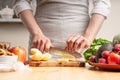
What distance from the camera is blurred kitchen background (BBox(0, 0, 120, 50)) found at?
3.10 metres

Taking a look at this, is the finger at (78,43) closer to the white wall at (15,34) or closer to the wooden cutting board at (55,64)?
the wooden cutting board at (55,64)

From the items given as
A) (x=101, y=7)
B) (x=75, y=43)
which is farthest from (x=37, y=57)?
(x=101, y=7)

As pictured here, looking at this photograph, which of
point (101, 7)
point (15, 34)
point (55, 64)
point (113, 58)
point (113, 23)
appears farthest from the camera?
point (15, 34)

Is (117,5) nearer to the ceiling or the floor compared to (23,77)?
nearer to the ceiling

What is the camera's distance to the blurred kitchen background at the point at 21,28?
10.2 feet

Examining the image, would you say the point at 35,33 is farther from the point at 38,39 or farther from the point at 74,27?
the point at 74,27

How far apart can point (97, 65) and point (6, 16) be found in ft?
6.70

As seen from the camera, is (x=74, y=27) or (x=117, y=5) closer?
(x=74, y=27)

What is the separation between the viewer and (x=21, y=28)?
10.5 ft

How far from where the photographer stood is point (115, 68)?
115 cm

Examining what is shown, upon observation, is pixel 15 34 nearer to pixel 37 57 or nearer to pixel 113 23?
pixel 113 23

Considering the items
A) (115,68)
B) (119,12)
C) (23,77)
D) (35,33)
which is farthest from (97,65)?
(119,12)

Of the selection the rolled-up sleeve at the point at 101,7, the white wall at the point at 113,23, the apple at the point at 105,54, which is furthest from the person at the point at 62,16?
the white wall at the point at 113,23

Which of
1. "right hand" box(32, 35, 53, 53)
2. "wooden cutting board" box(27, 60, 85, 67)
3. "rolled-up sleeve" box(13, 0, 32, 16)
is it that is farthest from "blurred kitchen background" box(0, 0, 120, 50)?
"wooden cutting board" box(27, 60, 85, 67)
